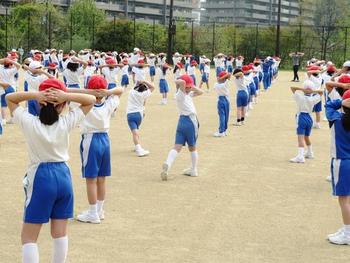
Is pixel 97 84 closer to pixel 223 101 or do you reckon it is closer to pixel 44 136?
pixel 44 136

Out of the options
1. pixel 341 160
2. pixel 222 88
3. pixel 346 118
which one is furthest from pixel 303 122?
pixel 346 118

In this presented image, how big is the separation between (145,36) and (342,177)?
47181mm

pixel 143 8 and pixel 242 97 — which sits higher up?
pixel 143 8

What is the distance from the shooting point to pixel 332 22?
7725 cm

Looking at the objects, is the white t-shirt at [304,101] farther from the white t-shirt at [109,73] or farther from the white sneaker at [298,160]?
the white t-shirt at [109,73]

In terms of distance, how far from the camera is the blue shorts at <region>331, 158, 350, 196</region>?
6.23 m

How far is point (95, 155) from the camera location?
6719 millimetres

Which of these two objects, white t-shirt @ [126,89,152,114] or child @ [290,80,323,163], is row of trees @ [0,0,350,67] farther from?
child @ [290,80,323,163]

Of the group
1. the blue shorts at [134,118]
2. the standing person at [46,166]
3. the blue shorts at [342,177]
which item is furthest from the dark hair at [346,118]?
the blue shorts at [134,118]

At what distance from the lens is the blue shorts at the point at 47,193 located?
4559 millimetres

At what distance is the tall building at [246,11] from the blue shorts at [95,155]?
451 ft

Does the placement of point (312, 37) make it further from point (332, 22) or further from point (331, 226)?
point (331, 226)

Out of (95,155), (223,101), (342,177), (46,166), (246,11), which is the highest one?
(246,11)

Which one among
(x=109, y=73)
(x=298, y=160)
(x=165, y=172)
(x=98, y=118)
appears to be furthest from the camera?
(x=109, y=73)
